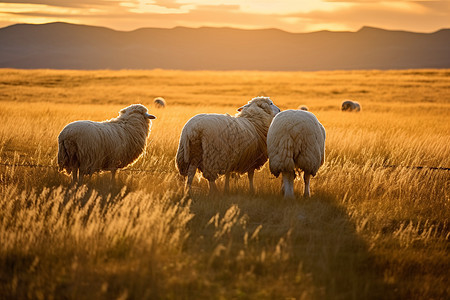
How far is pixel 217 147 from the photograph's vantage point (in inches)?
314

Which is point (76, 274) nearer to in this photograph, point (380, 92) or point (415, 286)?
point (415, 286)

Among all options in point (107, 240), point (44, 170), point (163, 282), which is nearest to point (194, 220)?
point (107, 240)

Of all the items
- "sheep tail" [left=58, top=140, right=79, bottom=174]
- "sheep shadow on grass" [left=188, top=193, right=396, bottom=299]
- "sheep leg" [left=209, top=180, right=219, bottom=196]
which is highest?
"sheep tail" [left=58, top=140, right=79, bottom=174]

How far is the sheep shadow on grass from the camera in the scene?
4.86 m

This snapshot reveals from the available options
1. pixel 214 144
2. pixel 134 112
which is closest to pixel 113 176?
pixel 134 112

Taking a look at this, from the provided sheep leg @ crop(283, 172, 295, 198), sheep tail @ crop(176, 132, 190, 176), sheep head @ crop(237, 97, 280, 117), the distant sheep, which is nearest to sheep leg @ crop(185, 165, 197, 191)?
sheep tail @ crop(176, 132, 190, 176)

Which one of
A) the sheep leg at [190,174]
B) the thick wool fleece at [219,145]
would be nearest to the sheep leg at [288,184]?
the thick wool fleece at [219,145]

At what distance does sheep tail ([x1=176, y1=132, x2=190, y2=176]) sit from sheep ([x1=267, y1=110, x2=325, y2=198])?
4.28 ft

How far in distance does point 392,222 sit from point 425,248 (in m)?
1.00

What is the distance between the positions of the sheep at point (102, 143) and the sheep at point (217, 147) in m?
1.34

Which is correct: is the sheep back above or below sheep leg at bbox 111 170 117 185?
above

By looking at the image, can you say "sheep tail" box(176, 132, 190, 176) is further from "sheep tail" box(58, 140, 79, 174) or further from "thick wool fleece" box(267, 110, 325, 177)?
"sheep tail" box(58, 140, 79, 174)

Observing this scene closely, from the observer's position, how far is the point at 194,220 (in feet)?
22.1

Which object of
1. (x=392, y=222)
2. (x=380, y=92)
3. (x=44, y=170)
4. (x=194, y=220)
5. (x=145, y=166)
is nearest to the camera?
(x=194, y=220)
